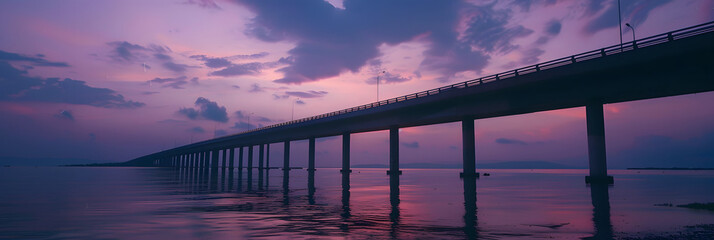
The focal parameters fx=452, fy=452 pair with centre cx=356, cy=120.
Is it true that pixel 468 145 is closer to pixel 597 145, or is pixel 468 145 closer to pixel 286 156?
pixel 597 145

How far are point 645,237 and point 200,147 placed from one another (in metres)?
184

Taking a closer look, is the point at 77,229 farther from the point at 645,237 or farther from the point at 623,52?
the point at 623,52

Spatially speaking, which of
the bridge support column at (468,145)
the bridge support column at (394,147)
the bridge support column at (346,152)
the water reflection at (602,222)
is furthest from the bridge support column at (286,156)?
the water reflection at (602,222)

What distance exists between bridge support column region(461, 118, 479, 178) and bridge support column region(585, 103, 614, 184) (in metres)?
19.6

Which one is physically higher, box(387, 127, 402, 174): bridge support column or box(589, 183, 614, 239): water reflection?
box(387, 127, 402, 174): bridge support column

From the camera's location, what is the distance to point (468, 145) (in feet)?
203

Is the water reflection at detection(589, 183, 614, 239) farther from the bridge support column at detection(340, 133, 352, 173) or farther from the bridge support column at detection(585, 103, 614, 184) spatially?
the bridge support column at detection(340, 133, 352, 173)

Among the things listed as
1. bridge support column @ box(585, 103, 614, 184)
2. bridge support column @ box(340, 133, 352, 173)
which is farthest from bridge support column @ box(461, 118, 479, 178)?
bridge support column @ box(340, 133, 352, 173)

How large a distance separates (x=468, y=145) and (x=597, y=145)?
2128 centimetres

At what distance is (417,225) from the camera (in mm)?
13914

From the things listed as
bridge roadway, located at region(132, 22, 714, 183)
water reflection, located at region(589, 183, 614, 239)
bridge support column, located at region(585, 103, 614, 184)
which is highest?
bridge roadway, located at region(132, 22, 714, 183)

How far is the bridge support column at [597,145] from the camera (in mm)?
41844

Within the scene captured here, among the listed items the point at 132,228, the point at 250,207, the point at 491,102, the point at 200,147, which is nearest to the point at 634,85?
the point at 491,102

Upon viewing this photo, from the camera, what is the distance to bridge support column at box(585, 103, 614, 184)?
41844mm
